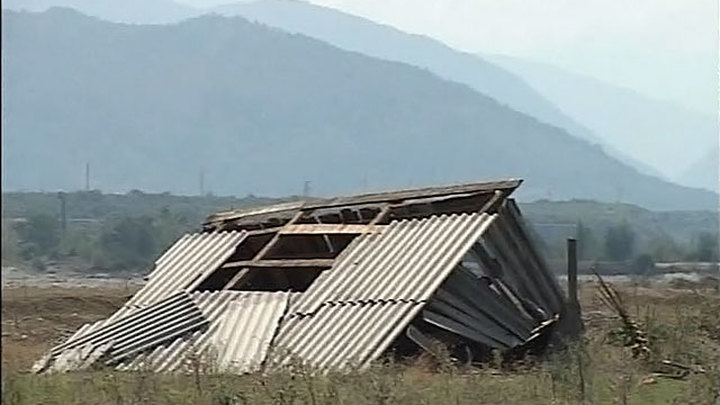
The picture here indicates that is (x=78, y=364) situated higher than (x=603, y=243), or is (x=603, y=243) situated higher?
(x=603, y=243)

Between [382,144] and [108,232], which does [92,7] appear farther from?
[108,232]

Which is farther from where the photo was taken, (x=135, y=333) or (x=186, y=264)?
(x=186, y=264)

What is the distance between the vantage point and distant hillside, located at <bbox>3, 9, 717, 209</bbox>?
131 metres

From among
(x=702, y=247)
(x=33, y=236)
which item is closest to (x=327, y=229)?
(x=33, y=236)

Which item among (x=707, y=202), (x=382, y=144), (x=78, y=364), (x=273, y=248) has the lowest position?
(x=78, y=364)

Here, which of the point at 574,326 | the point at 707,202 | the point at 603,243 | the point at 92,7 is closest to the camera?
the point at 574,326

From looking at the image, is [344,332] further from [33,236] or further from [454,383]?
[33,236]

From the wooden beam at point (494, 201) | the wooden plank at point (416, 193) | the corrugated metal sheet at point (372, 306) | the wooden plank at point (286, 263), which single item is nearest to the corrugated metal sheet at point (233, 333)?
the corrugated metal sheet at point (372, 306)

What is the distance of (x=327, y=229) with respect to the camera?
18.0m

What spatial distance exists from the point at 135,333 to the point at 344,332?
10.1 ft

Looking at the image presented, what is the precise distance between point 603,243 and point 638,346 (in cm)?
3537

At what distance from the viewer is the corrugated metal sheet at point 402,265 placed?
49.4ft

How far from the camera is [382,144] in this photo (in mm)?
151250

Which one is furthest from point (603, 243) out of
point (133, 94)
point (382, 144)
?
point (133, 94)
